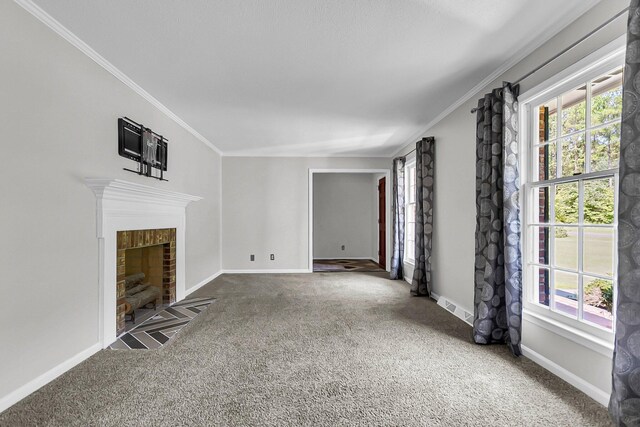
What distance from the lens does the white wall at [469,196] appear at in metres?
1.88

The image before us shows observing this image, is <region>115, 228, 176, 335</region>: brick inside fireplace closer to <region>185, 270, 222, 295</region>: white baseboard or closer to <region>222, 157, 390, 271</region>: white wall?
<region>185, 270, 222, 295</region>: white baseboard

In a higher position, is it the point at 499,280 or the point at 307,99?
the point at 307,99

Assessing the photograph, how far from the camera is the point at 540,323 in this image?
231cm

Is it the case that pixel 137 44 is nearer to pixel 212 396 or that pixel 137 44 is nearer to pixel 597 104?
pixel 212 396

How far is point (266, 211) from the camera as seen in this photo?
616cm

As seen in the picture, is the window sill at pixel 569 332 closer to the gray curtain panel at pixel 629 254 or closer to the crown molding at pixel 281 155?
the gray curtain panel at pixel 629 254

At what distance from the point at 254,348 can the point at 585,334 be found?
2.32 meters

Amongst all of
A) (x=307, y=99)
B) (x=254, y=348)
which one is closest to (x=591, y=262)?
(x=254, y=348)

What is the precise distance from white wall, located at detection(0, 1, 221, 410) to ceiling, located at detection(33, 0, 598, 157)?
0.83 feet

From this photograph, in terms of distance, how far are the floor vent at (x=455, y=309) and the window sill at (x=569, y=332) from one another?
798mm

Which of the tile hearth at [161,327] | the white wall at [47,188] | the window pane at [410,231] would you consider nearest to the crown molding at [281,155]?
the window pane at [410,231]

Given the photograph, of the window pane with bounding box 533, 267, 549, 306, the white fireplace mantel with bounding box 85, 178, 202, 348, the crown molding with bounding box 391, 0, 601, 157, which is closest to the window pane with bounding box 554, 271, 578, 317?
the window pane with bounding box 533, 267, 549, 306

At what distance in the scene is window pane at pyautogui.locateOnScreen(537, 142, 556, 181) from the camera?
2361mm

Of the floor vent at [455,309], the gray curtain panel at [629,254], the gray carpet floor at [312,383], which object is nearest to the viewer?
the gray curtain panel at [629,254]
